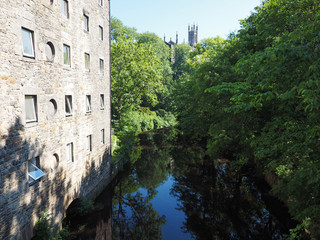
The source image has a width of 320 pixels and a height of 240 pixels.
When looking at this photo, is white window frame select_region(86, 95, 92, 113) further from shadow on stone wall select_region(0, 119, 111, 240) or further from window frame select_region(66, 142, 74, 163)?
shadow on stone wall select_region(0, 119, 111, 240)

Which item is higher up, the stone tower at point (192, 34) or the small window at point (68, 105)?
the stone tower at point (192, 34)

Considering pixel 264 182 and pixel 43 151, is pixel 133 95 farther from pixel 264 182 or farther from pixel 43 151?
pixel 43 151

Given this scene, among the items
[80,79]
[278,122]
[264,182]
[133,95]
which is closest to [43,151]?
[80,79]

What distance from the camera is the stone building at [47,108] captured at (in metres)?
→ 7.27

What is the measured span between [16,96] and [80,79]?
507 centimetres

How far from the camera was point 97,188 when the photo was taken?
1534 cm

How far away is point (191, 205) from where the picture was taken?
627 inches

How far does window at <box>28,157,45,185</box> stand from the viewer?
333 inches

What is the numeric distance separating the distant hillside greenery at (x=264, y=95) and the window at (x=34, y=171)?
801 centimetres

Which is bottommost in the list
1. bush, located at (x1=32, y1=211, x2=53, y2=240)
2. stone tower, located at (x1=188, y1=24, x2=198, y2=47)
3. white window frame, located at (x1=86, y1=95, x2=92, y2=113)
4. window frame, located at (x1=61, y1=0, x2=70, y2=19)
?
bush, located at (x1=32, y1=211, x2=53, y2=240)

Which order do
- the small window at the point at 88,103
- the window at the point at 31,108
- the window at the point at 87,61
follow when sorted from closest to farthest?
the window at the point at 31,108 < the window at the point at 87,61 < the small window at the point at 88,103

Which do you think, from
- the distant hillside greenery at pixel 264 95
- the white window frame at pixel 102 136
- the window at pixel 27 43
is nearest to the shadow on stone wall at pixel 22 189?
the window at pixel 27 43

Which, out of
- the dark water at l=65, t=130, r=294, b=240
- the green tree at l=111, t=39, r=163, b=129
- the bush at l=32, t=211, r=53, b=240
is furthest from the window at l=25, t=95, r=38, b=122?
the green tree at l=111, t=39, r=163, b=129

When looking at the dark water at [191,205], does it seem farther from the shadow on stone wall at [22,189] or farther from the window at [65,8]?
the window at [65,8]
